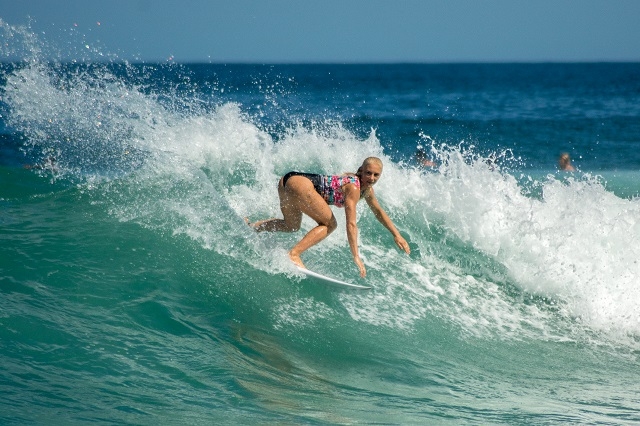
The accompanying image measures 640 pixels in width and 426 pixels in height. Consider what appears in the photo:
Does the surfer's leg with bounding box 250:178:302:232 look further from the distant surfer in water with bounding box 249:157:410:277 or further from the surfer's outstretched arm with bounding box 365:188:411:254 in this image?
the surfer's outstretched arm with bounding box 365:188:411:254

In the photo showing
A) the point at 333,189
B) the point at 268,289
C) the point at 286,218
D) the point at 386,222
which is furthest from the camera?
the point at 286,218

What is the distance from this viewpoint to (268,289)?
6.79 metres

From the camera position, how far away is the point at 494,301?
743cm

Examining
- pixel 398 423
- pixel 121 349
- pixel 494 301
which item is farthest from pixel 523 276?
pixel 121 349

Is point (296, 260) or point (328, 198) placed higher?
point (328, 198)

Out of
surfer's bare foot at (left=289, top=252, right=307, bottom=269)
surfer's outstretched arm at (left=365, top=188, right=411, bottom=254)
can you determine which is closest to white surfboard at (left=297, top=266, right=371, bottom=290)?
surfer's bare foot at (left=289, top=252, right=307, bottom=269)

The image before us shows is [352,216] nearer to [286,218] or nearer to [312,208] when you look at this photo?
[312,208]

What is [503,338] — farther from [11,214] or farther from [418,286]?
[11,214]

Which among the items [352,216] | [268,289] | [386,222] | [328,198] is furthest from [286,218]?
[386,222]

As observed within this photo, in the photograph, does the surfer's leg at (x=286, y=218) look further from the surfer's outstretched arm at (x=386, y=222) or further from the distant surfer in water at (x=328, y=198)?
the surfer's outstretched arm at (x=386, y=222)

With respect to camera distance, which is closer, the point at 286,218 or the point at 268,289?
the point at 268,289

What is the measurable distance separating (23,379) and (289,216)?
2.85 metres

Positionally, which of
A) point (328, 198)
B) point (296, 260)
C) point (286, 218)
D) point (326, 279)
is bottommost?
point (326, 279)

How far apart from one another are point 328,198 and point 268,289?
1.04 meters
